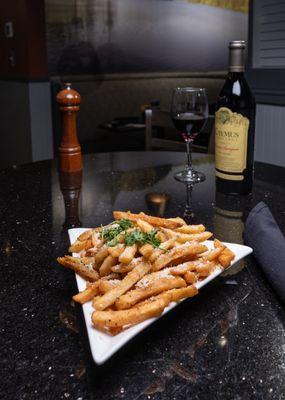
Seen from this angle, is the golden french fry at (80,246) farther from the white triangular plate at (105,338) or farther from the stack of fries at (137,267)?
the white triangular plate at (105,338)

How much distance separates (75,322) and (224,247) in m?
0.22

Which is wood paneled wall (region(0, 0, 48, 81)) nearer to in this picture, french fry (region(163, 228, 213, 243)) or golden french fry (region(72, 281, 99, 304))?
french fry (region(163, 228, 213, 243))

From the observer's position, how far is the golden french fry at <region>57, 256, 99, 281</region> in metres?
0.60

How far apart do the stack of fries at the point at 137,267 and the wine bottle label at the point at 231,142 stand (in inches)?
14.5

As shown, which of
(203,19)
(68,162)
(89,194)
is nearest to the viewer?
(89,194)

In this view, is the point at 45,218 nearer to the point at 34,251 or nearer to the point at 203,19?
the point at 34,251

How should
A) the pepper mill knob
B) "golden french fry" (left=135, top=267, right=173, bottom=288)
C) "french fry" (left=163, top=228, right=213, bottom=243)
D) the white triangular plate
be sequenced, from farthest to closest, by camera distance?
the pepper mill knob
"french fry" (left=163, top=228, right=213, bottom=243)
"golden french fry" (left=135, top=267, right=173, bottom=288)
the white triangular plate

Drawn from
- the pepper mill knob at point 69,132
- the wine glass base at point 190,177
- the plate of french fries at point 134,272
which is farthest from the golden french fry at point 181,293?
the pepper mill knob at point 69,132

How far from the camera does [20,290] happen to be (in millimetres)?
651

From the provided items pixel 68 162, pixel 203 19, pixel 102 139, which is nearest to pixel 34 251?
pixel 68 162

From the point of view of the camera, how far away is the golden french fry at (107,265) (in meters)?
0.59

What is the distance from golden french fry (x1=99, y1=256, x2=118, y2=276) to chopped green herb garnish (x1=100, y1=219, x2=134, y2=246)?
2 centimetres

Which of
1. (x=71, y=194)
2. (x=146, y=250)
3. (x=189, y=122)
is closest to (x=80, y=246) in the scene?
(x=146, y=250)

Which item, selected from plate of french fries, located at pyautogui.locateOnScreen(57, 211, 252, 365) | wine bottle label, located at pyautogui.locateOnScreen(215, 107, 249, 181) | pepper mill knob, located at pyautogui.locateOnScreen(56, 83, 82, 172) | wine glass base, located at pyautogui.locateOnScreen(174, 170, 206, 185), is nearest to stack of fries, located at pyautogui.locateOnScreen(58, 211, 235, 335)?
plate of french fries, located at pyautogui.locateOnScreen(57, 211, 252, 365)
